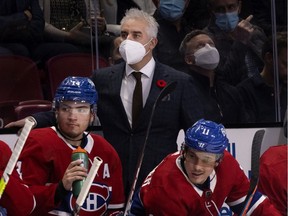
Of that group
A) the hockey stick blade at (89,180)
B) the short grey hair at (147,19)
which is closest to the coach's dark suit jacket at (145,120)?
the short grey hair at (147,19)

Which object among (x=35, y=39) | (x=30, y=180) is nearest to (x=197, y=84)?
(x=35, y=39)

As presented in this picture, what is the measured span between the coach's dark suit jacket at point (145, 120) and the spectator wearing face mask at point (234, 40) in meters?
0.44

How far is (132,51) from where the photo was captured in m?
4.81

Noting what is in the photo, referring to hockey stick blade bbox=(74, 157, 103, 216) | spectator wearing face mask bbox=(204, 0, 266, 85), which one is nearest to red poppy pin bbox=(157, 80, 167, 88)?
spectator wearing face mask bbox=(204, 0, 266, 85)

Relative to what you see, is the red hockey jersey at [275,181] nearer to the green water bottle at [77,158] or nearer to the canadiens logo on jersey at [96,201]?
the canadiens logo on jersey at [96,201]

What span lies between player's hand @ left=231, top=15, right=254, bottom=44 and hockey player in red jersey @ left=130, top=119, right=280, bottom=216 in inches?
43.3

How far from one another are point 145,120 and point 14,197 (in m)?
0.96

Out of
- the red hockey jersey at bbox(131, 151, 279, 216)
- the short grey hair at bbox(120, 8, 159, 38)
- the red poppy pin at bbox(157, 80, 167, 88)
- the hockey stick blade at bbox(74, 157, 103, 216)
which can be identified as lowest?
the red hockey jersey at bbox(131, 151, 279, 216)

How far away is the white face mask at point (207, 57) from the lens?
518 centimetres

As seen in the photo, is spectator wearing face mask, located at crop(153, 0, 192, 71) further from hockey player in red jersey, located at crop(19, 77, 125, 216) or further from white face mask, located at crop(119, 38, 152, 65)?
hockey player in red jersey, located at crop(19, 77, 125, 216)

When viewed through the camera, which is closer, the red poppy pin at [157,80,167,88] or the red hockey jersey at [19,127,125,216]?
the red hockey jersey at [19,127,125,216]

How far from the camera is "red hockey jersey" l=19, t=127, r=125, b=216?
4.24m

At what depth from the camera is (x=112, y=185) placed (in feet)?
14.6

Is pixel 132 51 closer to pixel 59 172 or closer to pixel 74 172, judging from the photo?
pixel 59 172
